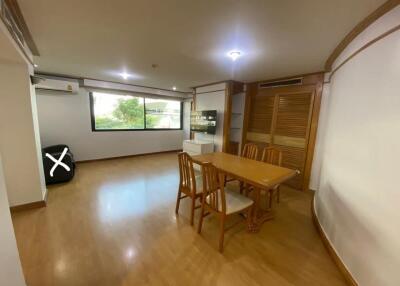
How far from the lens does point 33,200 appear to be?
2555mm

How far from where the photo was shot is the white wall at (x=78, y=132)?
427cm

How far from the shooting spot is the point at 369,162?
4.71 ft

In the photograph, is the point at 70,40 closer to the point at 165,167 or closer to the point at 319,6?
the point at 319,6

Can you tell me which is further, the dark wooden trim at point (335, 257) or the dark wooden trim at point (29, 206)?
the dark wooden trim at point (29, 206)

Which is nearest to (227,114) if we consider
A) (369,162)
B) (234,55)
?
(234,55)

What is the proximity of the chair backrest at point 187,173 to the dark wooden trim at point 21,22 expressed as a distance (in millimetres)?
1996

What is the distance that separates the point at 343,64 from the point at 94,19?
2.84m

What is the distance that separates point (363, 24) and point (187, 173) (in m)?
2.31

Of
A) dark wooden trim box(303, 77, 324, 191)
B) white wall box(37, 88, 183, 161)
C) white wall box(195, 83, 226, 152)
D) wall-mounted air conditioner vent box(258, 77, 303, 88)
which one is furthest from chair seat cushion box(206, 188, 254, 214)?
white wall box(37, 88, 183, 161)

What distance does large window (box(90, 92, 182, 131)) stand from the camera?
4.98 meters

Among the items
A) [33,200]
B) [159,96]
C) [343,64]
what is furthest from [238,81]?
[33,200]

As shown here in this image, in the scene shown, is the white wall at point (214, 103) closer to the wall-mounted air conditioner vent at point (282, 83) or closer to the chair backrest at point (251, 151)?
the wall-mounted air conditioner vent at point (282, 83)

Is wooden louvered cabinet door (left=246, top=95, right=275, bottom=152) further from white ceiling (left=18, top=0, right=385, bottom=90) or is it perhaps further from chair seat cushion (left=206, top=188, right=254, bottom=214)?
chair seat cushion (left=206, top=188, right=254, bottom=214)

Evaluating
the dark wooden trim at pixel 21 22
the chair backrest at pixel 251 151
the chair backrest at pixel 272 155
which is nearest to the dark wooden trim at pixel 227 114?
the chair backrest at pixel 251 151
